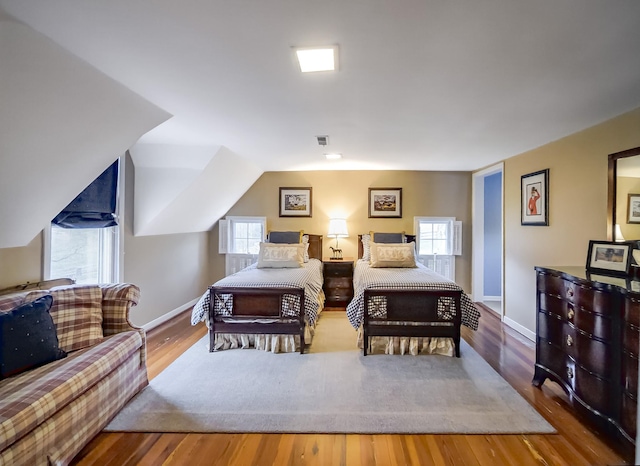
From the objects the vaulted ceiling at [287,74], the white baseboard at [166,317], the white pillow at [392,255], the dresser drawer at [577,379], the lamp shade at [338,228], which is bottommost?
the white baseboard at [166,317]

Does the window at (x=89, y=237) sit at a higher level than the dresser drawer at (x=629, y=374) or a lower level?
higher

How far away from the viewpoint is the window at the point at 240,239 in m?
5.39

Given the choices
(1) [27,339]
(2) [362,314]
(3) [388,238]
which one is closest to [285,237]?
(3) [388,238]

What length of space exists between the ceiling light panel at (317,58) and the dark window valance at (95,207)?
2.44 meters

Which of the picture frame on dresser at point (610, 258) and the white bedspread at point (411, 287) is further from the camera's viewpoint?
the white bedspread at point (411, 287)

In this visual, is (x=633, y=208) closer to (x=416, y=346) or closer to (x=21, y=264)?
(x=416, y=346)

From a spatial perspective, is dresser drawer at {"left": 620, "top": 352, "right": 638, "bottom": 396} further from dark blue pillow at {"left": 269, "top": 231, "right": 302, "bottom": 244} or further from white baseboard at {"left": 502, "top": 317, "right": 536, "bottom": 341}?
dark blue pillow at {"left": 269, "top": 231, "right": 302, "bottom": 244}

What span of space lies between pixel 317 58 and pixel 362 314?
7.51 ft

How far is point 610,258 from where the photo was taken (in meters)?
2.20

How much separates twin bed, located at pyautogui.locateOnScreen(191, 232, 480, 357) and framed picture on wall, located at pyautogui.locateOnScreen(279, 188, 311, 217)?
2.27 meters

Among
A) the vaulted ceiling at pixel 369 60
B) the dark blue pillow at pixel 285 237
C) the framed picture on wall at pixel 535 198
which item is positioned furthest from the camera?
the dark blue pillow at pixel 285 237

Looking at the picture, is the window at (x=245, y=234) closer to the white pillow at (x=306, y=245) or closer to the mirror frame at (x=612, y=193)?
the white pillow at (x=306, y=245)

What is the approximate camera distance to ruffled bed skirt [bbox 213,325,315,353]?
10.3 ft

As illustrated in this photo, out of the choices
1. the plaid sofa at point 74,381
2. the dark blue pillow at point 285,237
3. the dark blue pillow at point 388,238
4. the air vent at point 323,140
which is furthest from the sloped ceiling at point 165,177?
the dark blue pillow at point 388,238
